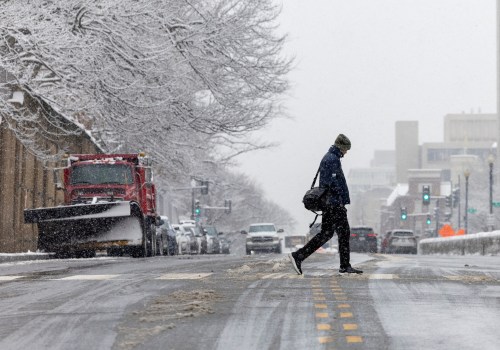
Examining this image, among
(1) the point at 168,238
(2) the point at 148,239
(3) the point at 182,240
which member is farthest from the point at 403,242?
(2) the point at 148,239

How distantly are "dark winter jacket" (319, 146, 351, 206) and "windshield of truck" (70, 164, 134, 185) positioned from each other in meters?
14.7

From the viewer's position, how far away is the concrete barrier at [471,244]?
131 ft

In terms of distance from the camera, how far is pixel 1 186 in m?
32.5

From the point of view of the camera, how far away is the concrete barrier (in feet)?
131

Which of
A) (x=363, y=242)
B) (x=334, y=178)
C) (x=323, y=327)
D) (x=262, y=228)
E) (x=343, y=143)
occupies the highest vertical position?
(x=343, y=143)

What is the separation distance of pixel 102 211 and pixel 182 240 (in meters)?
17.8

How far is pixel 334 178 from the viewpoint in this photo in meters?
13.6

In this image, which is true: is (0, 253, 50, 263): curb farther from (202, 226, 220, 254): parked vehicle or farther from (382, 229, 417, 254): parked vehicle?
(382, 229, 417, 254): parked vehicle

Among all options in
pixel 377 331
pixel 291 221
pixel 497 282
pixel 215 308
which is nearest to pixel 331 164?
pixel 497 282

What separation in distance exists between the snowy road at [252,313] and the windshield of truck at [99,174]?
14.6m

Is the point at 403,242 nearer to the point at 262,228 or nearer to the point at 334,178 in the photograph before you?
the point at 262,228

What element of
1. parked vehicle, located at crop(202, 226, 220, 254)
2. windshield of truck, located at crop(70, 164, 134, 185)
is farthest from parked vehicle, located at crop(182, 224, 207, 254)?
windshield of truck, located at crop(70, 164, 134, 185)

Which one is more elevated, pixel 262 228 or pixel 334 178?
pixel 334 178

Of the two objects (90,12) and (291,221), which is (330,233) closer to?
(90,12)
